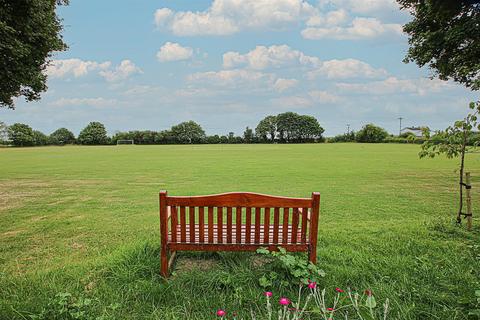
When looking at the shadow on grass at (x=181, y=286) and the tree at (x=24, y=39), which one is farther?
the tree at (x=24, y=39)

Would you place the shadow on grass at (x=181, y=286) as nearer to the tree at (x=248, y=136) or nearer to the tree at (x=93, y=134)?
the tree at (x=248, y=136)

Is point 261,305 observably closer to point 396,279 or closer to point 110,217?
point 396,279

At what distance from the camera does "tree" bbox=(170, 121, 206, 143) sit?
290 ft

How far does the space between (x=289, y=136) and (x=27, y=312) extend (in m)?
98.7

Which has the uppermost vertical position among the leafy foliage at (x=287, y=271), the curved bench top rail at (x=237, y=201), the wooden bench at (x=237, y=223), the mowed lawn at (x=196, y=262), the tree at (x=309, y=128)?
the tree at (x=309, y=128)

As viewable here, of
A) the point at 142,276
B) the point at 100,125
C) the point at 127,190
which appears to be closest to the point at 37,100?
the point at 127,190

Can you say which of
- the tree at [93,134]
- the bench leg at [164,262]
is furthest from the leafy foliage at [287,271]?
the tree at [93,134]

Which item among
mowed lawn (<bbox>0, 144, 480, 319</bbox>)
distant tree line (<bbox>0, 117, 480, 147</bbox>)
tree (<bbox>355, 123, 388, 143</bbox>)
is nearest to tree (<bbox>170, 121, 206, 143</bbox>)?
distant tree line (<bbox>0, 117, 480, 147</bbox>)

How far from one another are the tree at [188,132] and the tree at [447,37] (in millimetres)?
74018

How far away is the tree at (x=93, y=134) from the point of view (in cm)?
8881

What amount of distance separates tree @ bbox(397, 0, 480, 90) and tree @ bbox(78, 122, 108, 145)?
279 feet

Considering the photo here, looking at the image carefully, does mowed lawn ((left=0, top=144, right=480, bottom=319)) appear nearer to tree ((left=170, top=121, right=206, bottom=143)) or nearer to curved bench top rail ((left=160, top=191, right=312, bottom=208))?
curved bench top rail ((left=160, top=191, right=312, bottom=208))

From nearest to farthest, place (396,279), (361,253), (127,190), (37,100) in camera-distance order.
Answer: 1. (396,279)
2. (361,253)
3. (127,190)
4. (37,100)

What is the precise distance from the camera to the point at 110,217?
27.4 feet
